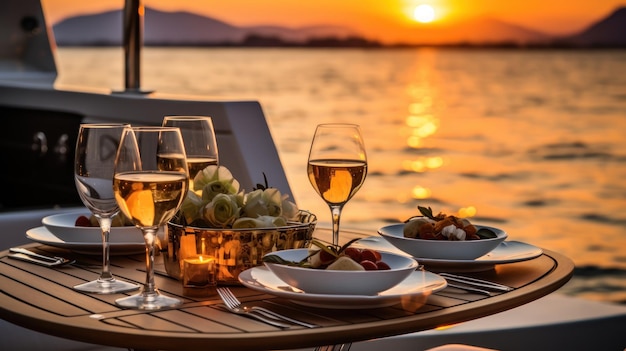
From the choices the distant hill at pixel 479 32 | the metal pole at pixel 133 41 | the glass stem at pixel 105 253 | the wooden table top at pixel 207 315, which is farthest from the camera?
the distant hill at pixel 479 32

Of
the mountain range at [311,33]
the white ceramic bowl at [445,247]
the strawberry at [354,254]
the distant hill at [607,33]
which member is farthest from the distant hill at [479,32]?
the strawberry at [354,254]

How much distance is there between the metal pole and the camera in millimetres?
3744

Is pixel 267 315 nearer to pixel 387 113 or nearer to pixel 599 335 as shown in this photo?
pixel 599 335

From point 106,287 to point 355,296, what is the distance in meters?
0.44

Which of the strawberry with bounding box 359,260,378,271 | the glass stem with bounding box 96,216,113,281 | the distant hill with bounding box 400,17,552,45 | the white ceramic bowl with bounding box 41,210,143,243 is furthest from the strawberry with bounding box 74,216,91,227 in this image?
the distant hill with bounding box 400,17,552,45

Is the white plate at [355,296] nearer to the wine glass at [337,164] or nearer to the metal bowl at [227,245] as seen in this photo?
the metal bowl at [227,245]

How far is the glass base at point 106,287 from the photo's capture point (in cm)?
157

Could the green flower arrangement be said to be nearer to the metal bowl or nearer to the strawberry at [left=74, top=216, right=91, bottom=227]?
the metal bowl

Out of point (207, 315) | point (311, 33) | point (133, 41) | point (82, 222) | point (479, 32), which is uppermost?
point (479, 32)

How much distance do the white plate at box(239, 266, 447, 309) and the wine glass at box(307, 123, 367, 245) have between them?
27cm

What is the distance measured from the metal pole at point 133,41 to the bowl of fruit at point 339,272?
2425 mm

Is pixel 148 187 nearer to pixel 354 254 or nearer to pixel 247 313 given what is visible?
pixel 247 313

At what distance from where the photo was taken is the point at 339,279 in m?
1.42

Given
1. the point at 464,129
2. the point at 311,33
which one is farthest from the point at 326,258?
the point at 311,33
